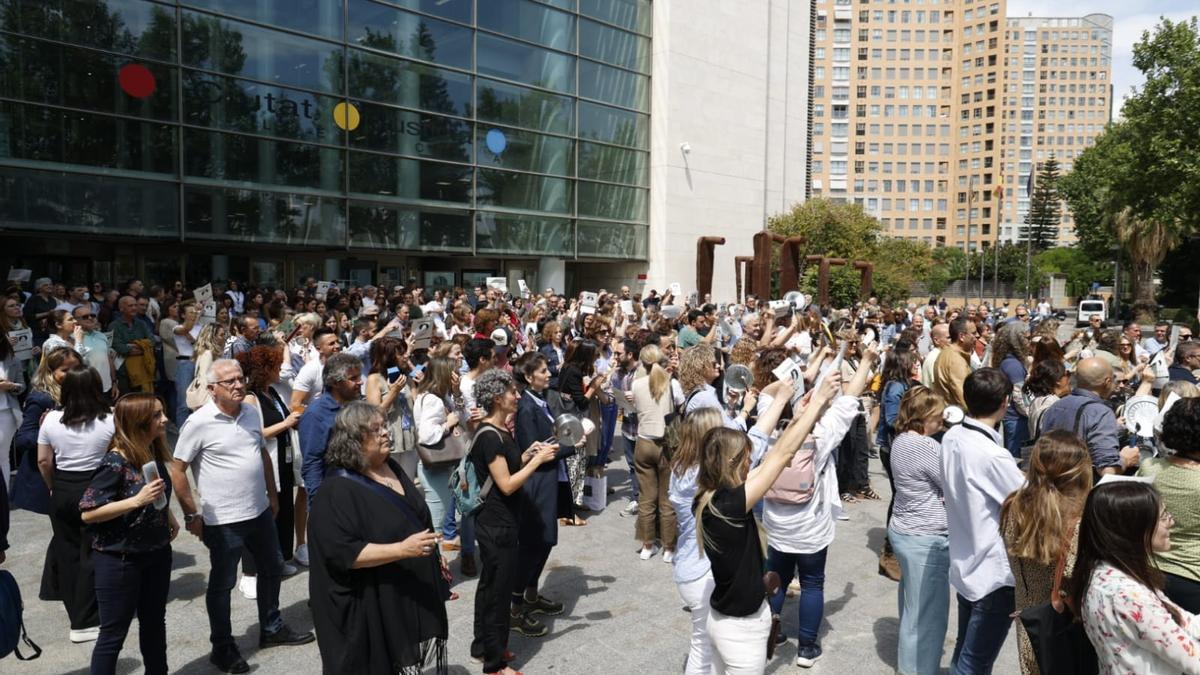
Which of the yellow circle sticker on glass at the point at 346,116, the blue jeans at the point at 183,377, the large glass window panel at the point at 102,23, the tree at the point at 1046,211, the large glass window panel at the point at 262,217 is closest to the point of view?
the blue jeans at the point at 183,377

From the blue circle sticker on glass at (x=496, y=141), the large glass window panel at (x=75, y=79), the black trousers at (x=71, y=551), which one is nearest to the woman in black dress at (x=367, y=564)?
the black trousers at (x=71, y=551)

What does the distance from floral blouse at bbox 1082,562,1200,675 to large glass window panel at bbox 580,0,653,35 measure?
95.3 feet

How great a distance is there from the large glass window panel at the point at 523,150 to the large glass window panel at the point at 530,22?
329 centimetres

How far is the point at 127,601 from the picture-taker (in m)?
3.91

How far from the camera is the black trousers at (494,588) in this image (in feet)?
14.7

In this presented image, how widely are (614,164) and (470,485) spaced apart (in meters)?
27.0

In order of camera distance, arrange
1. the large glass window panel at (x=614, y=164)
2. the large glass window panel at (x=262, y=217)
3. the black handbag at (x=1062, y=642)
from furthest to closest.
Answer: the large glass window panel at (x=614, y=164), the large glass window panel at (x=262, y=217), the black handbag at (x=1062, y=642)

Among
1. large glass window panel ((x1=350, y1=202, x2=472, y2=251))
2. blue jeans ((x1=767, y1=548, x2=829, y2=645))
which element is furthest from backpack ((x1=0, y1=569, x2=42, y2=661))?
large glass window panel ((x1=350, y1=202, x2=472, y2=251))

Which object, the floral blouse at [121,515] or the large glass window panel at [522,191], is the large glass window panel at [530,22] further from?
the floral blouse at [121,515]

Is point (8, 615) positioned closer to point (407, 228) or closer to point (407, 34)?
point (407, 228)

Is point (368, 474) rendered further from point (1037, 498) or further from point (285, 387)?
point (285, 387)

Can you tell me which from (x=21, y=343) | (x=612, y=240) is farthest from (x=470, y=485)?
(x=612, y=240)

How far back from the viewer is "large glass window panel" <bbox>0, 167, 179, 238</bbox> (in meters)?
17.0

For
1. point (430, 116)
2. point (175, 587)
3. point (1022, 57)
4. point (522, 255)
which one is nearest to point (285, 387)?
point (175, 587)
